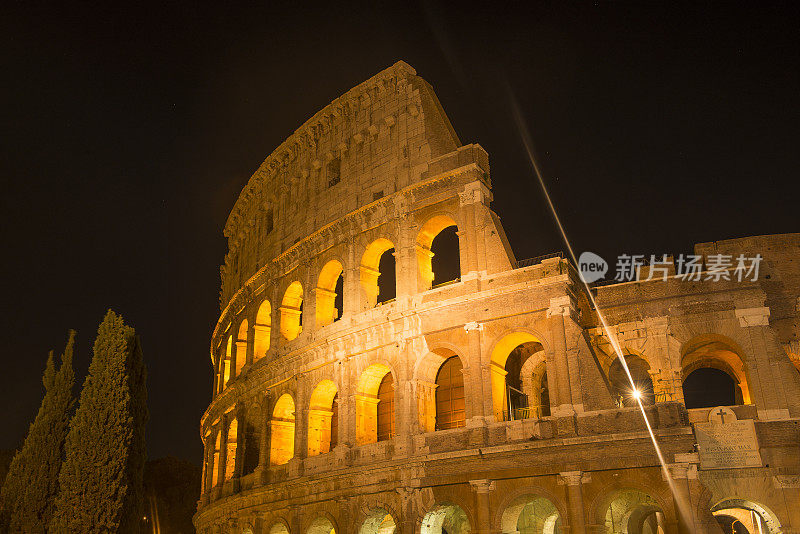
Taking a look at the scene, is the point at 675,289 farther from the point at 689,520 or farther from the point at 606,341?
the point at 689,520

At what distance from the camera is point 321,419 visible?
67.2 feet

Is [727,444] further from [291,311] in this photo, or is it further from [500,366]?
[291,311]

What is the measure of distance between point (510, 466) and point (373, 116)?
11542 mm

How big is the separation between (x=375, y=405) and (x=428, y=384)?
217cm

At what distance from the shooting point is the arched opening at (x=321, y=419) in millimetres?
20156

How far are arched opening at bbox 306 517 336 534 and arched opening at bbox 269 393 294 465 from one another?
2.87m

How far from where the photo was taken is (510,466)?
15.7 meters

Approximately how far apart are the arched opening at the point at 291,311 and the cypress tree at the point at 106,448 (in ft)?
19.4

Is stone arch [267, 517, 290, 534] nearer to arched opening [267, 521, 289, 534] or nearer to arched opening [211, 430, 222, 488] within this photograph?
arched opening [267, 521, 289, 534]

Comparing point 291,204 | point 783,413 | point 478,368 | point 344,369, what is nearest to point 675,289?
point 783,413

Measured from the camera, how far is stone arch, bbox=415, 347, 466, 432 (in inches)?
695

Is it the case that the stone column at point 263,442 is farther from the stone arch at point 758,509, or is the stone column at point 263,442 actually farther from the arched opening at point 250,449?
the stone arch at point 758,509

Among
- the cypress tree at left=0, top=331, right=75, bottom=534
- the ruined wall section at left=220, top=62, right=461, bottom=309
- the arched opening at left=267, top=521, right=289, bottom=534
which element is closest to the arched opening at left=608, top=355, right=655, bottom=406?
the ruined wall section at left=220, top=62, right=461, bottom=309

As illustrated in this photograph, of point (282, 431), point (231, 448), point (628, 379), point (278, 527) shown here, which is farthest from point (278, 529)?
point (628, 379)
